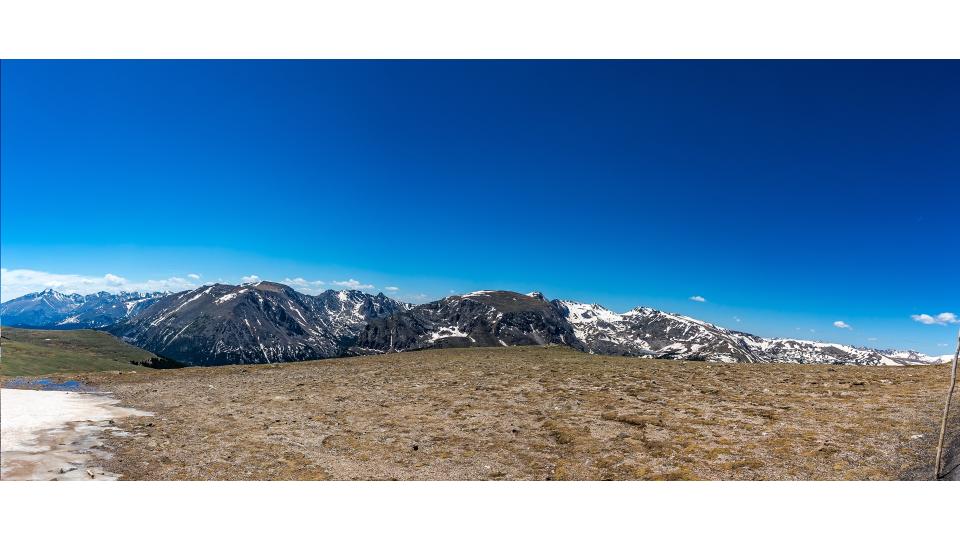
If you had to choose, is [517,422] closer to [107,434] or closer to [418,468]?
[418,468]

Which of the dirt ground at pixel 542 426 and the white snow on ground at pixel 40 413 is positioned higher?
the dirt ground at pixel 542 426

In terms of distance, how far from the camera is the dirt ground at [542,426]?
11875 millimetres

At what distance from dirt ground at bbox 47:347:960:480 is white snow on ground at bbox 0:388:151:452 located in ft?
4.04

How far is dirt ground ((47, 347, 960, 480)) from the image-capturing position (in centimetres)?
1188

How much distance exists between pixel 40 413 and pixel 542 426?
1761 centimetres

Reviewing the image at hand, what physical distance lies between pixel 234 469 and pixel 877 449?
58.7ft

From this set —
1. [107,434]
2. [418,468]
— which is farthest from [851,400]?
[107,434]

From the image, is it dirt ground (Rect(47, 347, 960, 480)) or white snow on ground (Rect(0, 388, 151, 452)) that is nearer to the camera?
dirt ground (Rect(47, 347, 960, 480))

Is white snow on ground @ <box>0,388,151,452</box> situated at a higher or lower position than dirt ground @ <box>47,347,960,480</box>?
lower

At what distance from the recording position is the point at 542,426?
53.8 feet

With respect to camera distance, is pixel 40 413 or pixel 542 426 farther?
pixel 542 426

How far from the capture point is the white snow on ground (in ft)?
39.7

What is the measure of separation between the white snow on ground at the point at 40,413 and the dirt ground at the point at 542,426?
4.04ft

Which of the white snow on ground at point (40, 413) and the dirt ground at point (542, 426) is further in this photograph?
the white snow on ground at point (40, 413)
